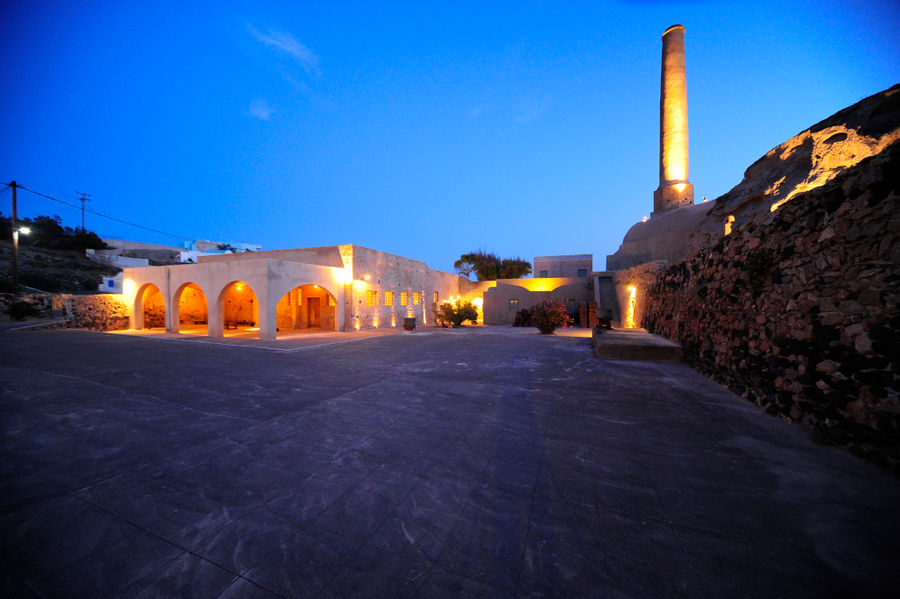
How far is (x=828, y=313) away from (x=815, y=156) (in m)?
5.66

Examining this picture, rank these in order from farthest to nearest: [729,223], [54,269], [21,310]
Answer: [54,269]
[21,310]
[729,223]

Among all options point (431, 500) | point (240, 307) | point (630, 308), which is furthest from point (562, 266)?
point (431, 500)

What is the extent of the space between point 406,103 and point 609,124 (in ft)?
256

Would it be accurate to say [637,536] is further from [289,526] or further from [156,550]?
[156,550]

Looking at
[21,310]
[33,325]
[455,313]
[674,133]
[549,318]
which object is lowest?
[33,325]

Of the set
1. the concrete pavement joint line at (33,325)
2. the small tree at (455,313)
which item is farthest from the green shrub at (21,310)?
the small tree at (455,313)

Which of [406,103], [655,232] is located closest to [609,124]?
[406,103]

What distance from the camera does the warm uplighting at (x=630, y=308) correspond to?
15.3 meters

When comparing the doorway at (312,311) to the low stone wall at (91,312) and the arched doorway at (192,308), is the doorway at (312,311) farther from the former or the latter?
the low stone wall at (91,312)

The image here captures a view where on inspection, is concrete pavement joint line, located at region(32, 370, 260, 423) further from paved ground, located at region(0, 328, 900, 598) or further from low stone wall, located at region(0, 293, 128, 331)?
low stone wall, located at region(0, 293, 128, 331)

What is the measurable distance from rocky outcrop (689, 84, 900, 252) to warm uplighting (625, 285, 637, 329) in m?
6.66

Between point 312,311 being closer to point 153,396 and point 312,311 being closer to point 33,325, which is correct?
point 33,325

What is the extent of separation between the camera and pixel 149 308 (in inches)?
693

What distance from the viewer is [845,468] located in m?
2.78
